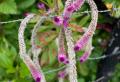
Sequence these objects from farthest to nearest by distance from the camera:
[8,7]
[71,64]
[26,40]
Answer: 1. [26,40]
2. [8,7]
3. [71,64]

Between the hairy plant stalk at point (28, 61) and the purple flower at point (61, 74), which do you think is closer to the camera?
the hairy plant stalk at point (28, 61)

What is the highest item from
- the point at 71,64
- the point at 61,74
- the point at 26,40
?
the point at 71,64

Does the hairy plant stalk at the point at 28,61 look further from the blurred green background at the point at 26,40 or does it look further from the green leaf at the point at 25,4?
the green leaf at the point at 25,4

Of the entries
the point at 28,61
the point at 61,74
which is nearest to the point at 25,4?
→ the point at 61,74

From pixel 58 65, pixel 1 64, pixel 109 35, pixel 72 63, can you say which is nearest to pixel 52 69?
pixel 58 65

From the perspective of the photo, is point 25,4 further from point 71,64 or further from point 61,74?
point 71,64

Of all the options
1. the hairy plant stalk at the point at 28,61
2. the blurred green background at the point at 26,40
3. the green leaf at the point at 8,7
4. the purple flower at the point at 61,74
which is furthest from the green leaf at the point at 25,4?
the hairy plant stalk at the point at 28,61

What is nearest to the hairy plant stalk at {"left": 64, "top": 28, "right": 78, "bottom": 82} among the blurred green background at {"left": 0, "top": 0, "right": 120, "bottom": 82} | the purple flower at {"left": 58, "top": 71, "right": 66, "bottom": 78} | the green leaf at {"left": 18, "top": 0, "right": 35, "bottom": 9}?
the blurred green background at {"left": 0, "top": 0, "right": 120, "bottom": 82}

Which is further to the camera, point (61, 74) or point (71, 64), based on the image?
point (61, 74)

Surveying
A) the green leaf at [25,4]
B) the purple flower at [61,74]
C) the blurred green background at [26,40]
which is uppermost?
the green leaf at [25,4]

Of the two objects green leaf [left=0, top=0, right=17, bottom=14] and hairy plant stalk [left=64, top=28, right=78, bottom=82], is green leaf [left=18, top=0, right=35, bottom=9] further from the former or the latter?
hairy plant stalk [left=64, top=28, right=78, bottom=82]
